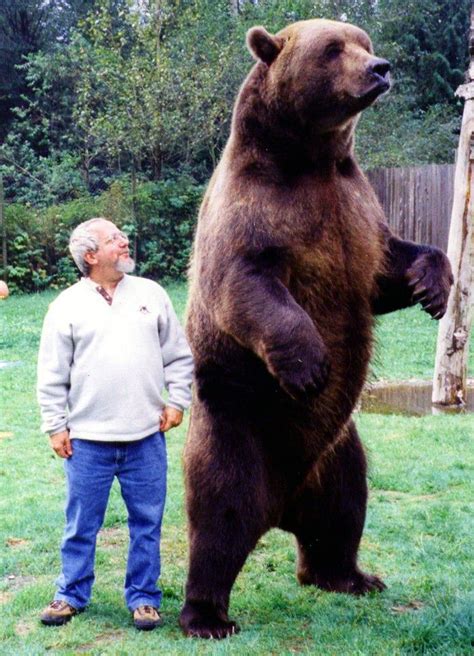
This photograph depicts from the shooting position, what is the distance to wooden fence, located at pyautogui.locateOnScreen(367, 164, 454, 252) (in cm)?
1652

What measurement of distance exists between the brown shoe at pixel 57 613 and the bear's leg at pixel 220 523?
0.54 m

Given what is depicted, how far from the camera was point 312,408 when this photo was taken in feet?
13.8

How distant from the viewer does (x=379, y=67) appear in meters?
3.88

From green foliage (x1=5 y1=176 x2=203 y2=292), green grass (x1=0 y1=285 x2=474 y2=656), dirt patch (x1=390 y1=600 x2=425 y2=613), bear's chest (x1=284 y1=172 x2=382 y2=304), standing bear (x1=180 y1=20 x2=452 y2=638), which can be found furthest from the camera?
green foliage (x1=5 y1=176 x2=203 y2=292)

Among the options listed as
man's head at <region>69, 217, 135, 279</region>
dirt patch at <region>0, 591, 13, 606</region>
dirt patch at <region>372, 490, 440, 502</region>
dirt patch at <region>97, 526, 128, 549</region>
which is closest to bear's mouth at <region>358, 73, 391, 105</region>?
man's head at <region>69, 217, 135, 279</region>

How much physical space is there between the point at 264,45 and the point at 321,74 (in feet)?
1.11

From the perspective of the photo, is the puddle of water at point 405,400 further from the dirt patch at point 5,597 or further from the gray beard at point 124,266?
the gray beard at point 124,266

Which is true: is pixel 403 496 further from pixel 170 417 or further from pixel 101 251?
pixel 101 251

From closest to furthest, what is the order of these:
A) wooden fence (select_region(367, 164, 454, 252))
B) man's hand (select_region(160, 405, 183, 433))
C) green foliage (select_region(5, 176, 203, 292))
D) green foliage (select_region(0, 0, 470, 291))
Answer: man's hand (select_region(160, 405, 183, 433)), wooden fence (select_region(367, 164, 454, 252)), green foliage (select_region(5, 176, 203, 292)), green foliage (select_region(0, 0, 470, 291))

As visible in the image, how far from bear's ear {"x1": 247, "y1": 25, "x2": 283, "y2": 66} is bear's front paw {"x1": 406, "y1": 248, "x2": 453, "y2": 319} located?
113 cm

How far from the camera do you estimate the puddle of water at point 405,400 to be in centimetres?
971

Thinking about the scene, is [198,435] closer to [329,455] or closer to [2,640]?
[329,455]

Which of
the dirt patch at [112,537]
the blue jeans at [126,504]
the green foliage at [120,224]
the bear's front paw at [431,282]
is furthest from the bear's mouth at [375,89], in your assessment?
the green foliage at [120,224]

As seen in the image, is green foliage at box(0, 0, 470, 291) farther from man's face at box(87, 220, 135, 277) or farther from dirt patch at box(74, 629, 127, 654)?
dirt patch at box(74, 629, 127, 654)
